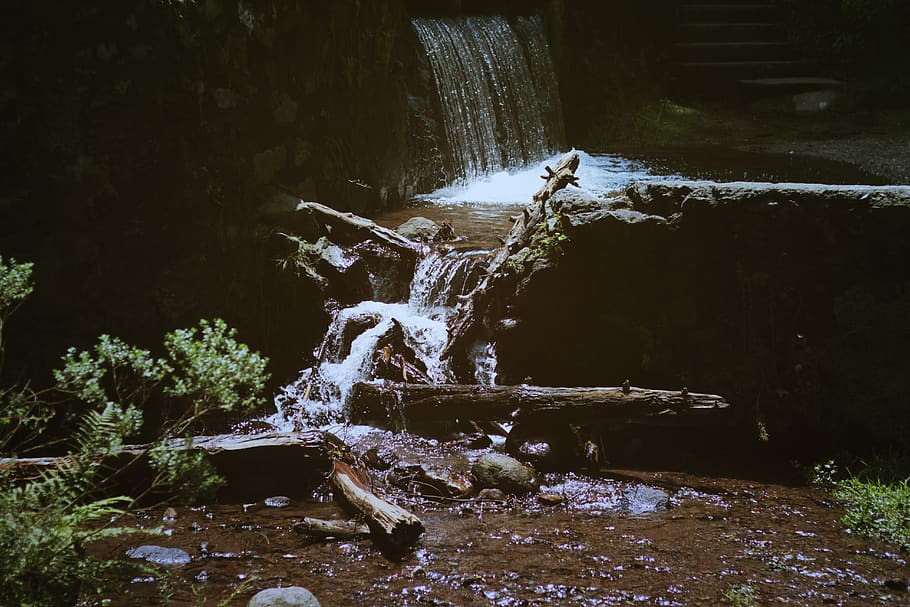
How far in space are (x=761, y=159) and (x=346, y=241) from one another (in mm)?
6052

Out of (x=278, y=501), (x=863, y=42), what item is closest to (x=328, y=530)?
(x=278, y=501)

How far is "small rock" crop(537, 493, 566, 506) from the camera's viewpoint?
15.1ft

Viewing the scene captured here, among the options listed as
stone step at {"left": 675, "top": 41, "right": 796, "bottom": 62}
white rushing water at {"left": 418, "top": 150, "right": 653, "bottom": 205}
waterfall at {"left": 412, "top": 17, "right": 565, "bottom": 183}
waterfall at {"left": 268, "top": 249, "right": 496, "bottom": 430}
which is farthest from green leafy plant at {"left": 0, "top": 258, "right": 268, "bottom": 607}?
stone step at {"left": 675, "top": 41, "right": 796, "bottom": 62}

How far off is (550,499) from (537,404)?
767mm

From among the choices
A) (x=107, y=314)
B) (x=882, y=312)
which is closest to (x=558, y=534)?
(x=882, y=312)

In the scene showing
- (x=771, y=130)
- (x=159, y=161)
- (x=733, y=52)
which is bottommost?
(x=771, y=130)

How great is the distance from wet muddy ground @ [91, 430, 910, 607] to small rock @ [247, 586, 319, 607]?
0.44 feet

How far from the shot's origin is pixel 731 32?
14.0 m

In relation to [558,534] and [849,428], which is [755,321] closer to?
[849,428]

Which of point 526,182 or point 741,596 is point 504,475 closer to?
point 741,596

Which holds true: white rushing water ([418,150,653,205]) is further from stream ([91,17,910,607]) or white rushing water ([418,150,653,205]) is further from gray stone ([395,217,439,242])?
stream ([91,17,910,607])

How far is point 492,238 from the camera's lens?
7562mm

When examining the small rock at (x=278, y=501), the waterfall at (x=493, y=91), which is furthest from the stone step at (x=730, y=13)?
the small rock at (x=278, y=501)

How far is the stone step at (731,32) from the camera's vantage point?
45.6 ft
